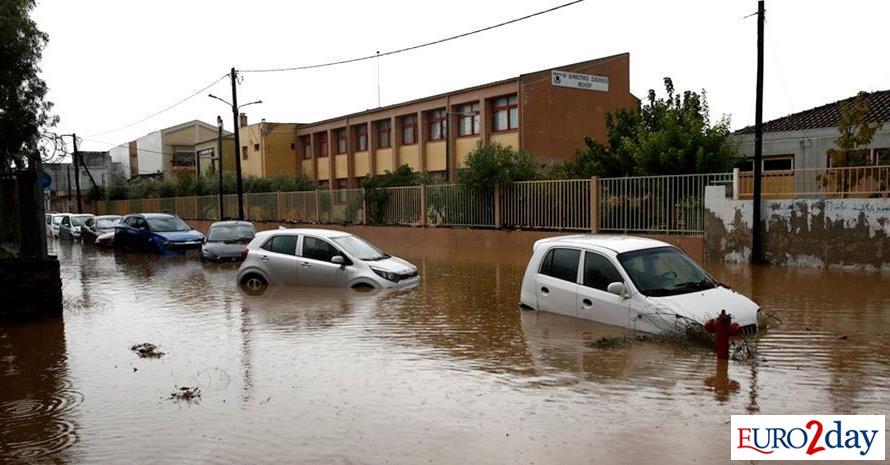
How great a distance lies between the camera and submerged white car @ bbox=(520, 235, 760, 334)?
846 cm

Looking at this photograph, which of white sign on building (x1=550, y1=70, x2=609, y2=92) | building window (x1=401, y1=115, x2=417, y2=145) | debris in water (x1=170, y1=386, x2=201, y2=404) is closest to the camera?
debris in water (x1=170, y1=386, x2=201, y2=404)

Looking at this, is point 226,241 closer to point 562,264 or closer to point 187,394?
point 562,264

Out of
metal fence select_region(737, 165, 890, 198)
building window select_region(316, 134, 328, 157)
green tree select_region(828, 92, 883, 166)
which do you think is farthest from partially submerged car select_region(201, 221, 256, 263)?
building window select_region(316, 134, 328, 157)

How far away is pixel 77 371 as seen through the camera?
822 centimetres

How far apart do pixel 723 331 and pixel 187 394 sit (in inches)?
214

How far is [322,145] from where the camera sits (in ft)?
171

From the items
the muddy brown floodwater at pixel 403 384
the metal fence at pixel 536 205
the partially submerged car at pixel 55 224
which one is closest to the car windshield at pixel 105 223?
the metal fence at pixel 536 205

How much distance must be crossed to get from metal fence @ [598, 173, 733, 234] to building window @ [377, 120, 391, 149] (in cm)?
2642

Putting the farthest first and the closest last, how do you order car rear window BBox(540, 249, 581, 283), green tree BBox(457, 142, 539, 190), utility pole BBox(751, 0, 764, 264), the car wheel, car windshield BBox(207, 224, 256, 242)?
green tree BBox(457, 142, 539, 190) → car windshield BBox(207, 224, 256, 242) → utility pole BBox(751, 0, 764, 264) → the car wheel → car rear window BBox(540, 249, 581, 283)

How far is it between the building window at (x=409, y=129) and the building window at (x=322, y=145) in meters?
9.74

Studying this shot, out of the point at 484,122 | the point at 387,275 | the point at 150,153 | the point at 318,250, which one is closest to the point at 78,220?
the point at 484,122

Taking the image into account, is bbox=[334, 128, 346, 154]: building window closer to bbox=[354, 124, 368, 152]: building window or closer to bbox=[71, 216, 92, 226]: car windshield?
bbox=[354, 124, 368, 152]: building window

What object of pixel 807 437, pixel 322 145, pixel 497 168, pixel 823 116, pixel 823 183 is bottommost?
pixel 807 437

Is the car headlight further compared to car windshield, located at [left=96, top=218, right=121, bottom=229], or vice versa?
car windshield, located at [left=96, top=218, right=121, bottom=229]
